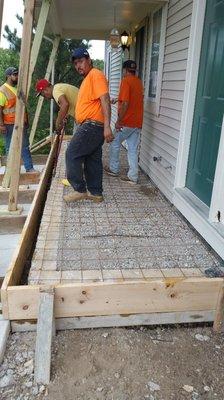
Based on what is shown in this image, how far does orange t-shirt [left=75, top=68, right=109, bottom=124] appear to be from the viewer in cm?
402

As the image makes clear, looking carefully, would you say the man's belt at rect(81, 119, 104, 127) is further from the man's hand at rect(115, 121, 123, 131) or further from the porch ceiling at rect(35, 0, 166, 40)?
the porch ceiling at rect(35, 0, 166, 40)

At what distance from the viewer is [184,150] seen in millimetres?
4500

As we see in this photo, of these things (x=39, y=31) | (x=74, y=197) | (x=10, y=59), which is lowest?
(x=74, y=197)

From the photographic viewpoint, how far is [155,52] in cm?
623

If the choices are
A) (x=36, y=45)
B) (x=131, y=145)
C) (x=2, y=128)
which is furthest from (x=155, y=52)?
(x=2, y=128)

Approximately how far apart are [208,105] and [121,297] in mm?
2266

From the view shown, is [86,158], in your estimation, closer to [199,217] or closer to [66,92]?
[66,92]

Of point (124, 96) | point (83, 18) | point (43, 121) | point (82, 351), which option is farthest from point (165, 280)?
point (43, 121)

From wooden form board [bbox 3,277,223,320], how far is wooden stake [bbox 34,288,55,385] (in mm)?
92

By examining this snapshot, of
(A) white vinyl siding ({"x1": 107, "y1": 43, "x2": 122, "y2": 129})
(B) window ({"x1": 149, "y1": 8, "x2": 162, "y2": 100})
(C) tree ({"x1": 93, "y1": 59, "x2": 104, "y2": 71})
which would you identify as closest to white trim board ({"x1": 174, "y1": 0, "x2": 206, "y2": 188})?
(B) window ({"x1": 149, "y1": 8, "x2": 162, "y2": 100})

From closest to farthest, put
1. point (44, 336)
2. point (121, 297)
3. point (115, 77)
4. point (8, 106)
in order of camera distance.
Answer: point (44, 336), point (121, 297), point (8, 106), point (115, 77)

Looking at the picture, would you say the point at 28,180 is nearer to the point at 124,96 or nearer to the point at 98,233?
the point at 124,96

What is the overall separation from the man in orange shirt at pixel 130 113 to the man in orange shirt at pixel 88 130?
42.8 inches

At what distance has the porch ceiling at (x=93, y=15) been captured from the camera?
6.52 meters
